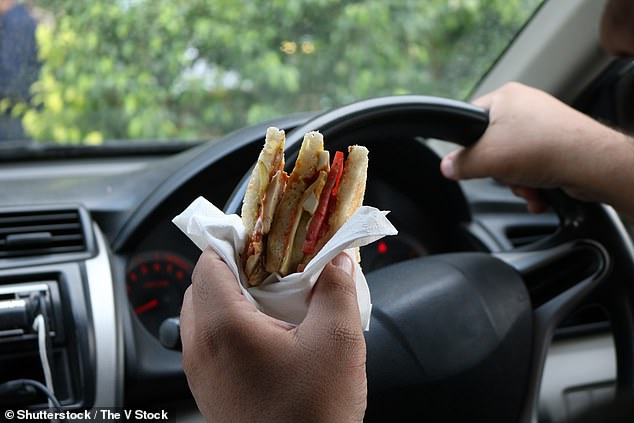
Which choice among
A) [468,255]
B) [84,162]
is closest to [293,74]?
[84,162]

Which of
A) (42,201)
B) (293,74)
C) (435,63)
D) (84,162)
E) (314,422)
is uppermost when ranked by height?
(314,422)

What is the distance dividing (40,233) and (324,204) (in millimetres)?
1022

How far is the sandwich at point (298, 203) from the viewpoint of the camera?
2.79 feet

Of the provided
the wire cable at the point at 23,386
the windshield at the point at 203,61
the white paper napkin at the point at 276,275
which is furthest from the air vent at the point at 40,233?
the white paper napkin at the point at 276,275

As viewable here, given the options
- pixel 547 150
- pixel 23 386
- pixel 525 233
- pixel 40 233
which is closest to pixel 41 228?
pixel 40 233

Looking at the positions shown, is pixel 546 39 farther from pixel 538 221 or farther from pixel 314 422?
pixel 314 422

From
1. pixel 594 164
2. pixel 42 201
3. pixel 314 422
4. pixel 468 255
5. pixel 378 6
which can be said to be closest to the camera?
pixel 314 422

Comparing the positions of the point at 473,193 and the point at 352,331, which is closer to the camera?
the point at 352,331

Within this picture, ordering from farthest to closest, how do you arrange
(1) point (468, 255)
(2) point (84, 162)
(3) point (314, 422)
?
(2) point (84, 162) → (1) point (468, 255) → (3) point (314, 422)

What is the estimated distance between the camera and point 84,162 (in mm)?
2387

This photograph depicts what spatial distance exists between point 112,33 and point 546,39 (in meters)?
1.17

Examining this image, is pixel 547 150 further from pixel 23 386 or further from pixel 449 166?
pixel 23 386

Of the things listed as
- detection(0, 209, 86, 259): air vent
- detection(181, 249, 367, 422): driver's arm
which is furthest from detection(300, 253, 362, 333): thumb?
detection(0, 209, 86, 259): air vent

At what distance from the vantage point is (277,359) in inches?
30.9
